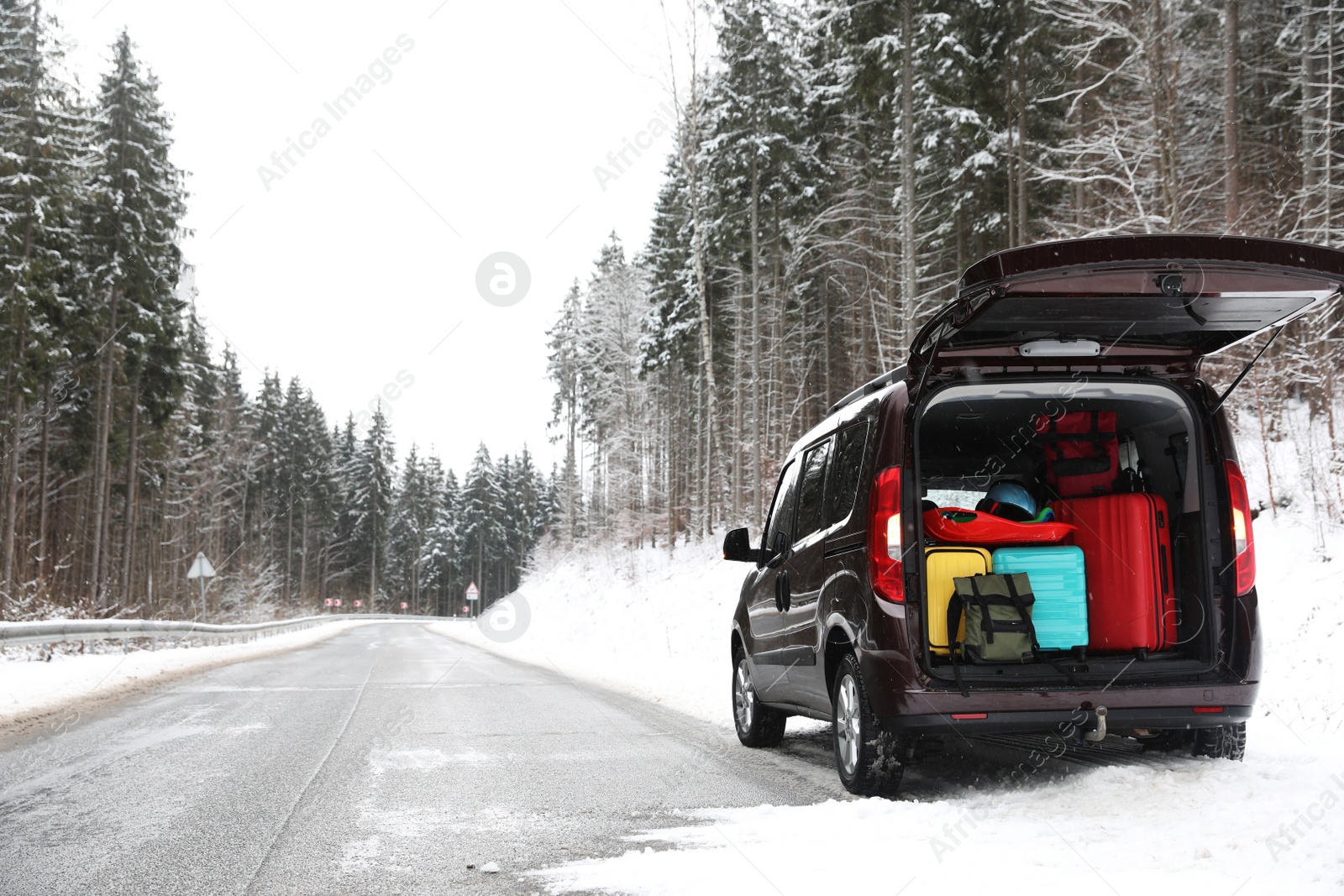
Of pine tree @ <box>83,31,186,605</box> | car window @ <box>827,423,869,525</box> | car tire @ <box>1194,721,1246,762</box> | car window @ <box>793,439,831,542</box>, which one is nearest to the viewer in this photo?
car tire @ <box>1194,721,1246,762</box>

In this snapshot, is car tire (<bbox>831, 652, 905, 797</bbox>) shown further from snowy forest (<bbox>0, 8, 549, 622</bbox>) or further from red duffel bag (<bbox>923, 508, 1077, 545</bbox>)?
snowy forest (<bbox>0, 8, 549, 622</bbox>)

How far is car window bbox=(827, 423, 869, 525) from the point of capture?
547cm

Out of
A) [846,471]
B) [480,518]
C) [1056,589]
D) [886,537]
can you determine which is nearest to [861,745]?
[886,537]

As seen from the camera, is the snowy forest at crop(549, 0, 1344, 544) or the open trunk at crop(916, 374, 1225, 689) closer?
the open trunk at crop(916, 374, 1225, 689)

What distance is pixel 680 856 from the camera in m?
4.07

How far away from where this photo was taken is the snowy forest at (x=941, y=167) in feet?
52.4

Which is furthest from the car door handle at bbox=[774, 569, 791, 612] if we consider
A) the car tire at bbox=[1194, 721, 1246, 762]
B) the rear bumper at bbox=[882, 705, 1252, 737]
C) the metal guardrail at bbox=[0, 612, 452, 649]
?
the metal guardrail at bbox=[0, 612, 452, 649]

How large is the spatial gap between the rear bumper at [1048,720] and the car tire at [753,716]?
7.74 ft

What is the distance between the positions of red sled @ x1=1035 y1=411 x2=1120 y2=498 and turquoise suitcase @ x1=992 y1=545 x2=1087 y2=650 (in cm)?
78

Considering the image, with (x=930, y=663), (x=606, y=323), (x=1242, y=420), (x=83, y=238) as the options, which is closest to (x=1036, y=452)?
(x=930, y=663)

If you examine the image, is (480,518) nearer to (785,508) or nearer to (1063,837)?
(785,508)

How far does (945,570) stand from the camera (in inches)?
201

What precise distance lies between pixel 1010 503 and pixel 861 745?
194 centimetres

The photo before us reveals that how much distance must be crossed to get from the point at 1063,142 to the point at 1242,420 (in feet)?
20.7
